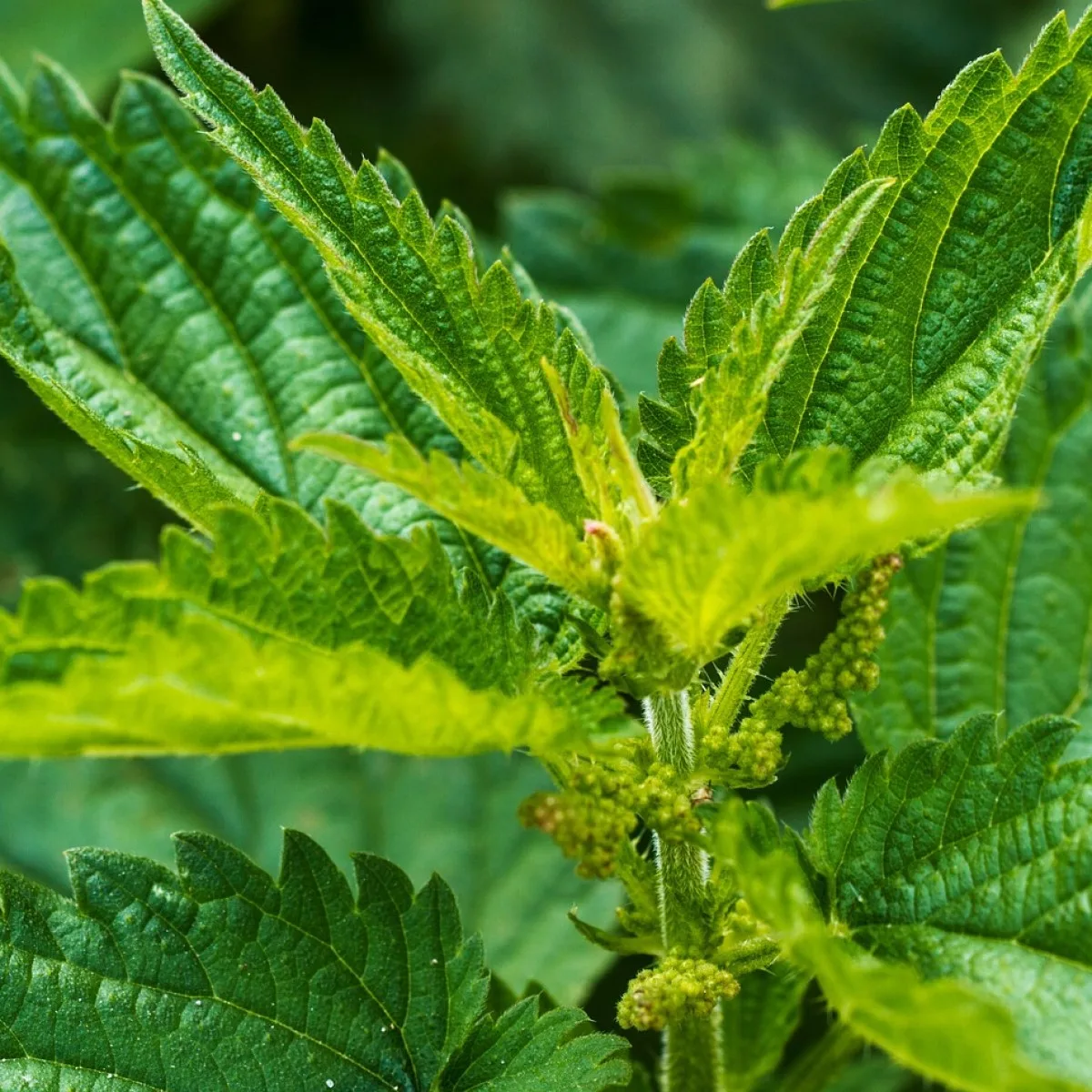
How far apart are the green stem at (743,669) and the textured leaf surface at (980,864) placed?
5.5 inches

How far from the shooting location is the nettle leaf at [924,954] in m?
1.05

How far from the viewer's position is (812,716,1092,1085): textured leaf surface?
1379mm

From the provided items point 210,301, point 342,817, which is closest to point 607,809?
point 210,301

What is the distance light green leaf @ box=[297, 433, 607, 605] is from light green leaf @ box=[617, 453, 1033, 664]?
70mm

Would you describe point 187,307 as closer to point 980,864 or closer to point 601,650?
point 601,650

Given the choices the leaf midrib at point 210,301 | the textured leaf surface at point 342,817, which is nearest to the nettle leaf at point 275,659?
the leaf midrib at point 210,301

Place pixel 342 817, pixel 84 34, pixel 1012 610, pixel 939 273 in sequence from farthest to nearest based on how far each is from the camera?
pixel 84 34 < pixel 342 817 < pixel 1012 610 < pixel 939 273

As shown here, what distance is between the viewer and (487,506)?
1.33 m

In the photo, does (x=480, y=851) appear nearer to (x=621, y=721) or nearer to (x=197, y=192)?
(x=197, y=192)

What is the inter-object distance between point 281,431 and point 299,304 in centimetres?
21

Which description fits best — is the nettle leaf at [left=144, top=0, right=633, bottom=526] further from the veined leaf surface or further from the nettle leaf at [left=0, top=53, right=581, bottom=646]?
the veined leaf surface

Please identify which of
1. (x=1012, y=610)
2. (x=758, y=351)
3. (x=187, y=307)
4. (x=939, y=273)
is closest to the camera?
(x=758, y=351)

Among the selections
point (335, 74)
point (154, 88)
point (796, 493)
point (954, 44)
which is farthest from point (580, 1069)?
point (954, 44)

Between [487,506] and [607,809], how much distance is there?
1.05ft
